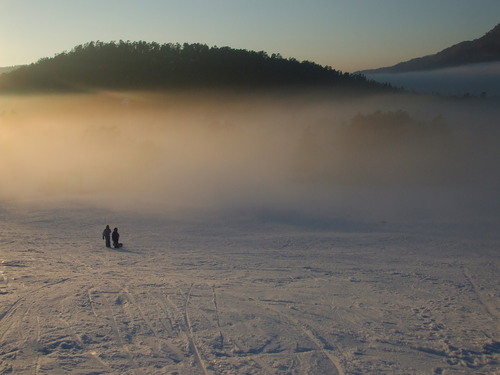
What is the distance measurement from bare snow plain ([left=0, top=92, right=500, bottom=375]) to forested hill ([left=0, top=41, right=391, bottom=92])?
257 ft

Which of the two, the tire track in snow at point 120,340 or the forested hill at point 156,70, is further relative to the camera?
the forested hill at point 156,70

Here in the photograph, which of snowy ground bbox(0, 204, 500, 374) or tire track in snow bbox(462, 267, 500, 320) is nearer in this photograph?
snowy ground bbox(0, 204, 500, 374)

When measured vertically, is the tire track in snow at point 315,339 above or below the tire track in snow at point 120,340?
below

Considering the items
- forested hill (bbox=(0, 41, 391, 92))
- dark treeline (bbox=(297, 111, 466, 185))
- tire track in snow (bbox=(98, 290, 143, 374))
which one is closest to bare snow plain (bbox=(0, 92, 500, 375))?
tire track in snow (bbox=(98, 290, 143, 374))

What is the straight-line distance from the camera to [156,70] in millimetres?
99875

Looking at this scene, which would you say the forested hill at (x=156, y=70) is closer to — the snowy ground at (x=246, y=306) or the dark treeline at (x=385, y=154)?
the dark treeline at (x=385, y=154)

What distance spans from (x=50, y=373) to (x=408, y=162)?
43024mm

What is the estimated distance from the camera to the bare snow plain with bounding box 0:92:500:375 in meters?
7.70

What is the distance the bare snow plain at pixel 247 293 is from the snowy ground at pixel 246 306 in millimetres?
39

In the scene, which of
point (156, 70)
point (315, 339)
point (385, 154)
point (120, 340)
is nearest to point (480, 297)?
point (315, 339)

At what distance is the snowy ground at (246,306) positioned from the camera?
761 cm

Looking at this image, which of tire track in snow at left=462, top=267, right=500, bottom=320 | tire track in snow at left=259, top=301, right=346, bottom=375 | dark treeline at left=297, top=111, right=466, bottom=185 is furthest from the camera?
dark treeline at left=297, top=111, right=466, bottom=185

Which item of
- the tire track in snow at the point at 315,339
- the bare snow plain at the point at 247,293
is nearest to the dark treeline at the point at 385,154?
the bare snow plain at the point at 247,293

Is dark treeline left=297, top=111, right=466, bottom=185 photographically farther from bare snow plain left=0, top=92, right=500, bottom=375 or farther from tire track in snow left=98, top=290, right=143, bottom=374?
tire track in snow left=98, top=290, right=143, bottom=374
